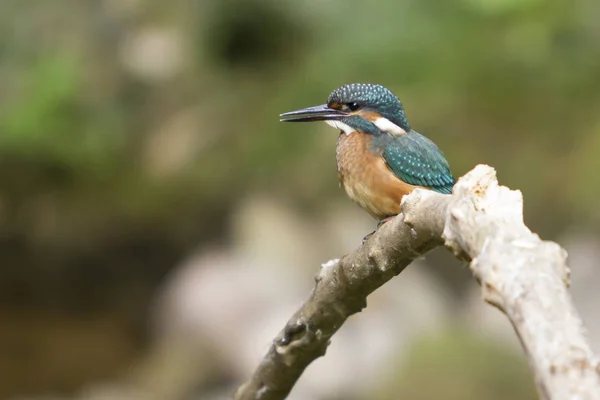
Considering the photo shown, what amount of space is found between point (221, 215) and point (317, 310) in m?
3.90

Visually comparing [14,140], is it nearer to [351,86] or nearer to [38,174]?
[38,174]

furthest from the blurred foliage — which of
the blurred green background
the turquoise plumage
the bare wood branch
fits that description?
the bare wood branch

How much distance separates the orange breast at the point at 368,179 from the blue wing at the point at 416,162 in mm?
17

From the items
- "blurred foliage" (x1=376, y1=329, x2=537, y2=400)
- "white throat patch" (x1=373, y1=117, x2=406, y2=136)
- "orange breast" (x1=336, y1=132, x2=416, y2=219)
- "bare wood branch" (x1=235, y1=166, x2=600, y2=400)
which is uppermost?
"blurred foliage" (x1=376, y1=329, x2=537, y2=400)

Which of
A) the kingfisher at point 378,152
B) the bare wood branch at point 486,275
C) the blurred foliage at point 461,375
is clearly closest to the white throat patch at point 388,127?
the kingfisher at point 378,152

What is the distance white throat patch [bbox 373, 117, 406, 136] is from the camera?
174cm

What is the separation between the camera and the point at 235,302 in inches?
172

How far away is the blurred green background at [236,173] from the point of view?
4.23m

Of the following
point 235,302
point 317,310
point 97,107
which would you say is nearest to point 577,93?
point 235,302

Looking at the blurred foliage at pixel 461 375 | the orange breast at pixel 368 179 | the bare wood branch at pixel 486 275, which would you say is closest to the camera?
the bare wood branch at pixel 486 275

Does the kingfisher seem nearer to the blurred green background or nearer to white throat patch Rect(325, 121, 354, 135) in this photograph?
white throat patch Rect(325, 121, 354, 135)

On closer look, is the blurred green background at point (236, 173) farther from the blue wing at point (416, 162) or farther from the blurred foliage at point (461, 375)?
the blue wing at point (416, 162)

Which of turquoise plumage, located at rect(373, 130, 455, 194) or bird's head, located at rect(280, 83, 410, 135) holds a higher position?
bird's head, located at rect(280, 83, 410, 135)

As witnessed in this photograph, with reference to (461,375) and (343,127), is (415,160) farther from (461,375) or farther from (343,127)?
(461,375)
